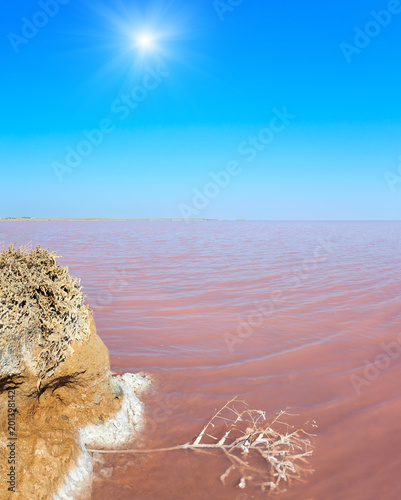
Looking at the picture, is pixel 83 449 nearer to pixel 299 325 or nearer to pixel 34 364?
pixel 34 364

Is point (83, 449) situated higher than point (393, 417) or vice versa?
point (83, 449)

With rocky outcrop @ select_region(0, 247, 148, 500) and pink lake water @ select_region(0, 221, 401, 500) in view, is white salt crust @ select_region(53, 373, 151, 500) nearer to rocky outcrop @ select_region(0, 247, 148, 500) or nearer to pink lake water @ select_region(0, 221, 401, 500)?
rocky outcrop @ select_region(0, 247, 148, 500)

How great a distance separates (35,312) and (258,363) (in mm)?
3543

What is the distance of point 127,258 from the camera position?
48.8ft

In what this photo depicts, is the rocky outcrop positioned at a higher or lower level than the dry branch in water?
higher

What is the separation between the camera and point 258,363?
5.20m

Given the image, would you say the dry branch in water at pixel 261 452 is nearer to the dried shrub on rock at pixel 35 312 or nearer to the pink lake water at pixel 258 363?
the pink lake water at pixel 258 363

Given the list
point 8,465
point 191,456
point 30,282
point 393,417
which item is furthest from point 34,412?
point 393,417

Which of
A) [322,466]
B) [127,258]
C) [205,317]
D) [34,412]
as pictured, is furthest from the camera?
[127,258]

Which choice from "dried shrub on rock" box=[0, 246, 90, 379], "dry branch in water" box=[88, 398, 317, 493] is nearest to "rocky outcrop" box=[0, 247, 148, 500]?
"dried shrub on rock" box=[0, 246, 90, 379]

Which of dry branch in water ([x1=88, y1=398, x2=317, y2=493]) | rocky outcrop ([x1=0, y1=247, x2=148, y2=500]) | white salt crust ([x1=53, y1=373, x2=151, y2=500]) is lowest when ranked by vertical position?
dry branch in water ([x1=88, y1=398, x2=317, y2=493])

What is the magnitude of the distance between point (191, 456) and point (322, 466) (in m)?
1.24

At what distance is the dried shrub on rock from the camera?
2623mm

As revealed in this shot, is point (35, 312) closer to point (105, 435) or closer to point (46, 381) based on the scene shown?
point (46, 381)
